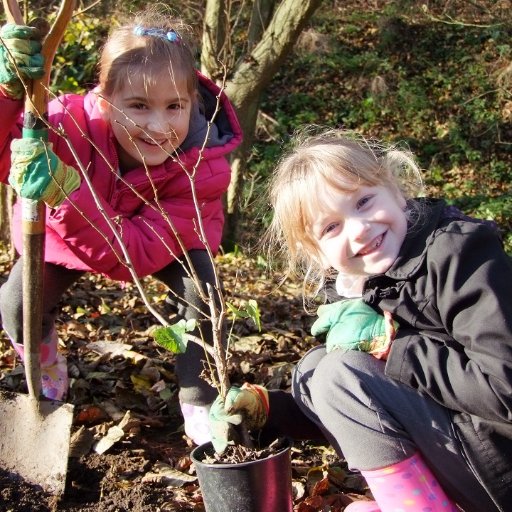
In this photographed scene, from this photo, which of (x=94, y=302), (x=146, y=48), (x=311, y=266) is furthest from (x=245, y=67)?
(x=311, y=266)

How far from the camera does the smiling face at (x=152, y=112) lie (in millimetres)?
2729

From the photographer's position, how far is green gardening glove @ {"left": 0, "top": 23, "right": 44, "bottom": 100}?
7.77ft

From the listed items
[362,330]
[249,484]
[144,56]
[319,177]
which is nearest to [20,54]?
[144,56]

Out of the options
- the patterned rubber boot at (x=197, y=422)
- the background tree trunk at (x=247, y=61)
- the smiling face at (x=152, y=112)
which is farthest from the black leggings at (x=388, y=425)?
the background tree trunk at (x=247, y=61)

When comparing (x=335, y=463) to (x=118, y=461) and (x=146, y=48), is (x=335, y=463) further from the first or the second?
(x=146, y=48)

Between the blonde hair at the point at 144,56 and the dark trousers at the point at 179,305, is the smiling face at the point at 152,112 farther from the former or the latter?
the dark trousers at the point at 179,305

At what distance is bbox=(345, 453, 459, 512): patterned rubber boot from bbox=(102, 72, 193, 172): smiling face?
1355 mm

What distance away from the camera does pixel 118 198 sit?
2.89 metres

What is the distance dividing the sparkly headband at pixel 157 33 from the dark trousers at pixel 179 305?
32.4 inches

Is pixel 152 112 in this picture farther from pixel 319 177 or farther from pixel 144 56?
pixel 319 177

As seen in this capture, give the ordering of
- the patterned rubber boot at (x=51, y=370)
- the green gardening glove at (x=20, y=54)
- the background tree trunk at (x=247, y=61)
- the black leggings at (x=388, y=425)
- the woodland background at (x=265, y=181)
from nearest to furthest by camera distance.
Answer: the black leggings at (x=388, y=425)
the green gardening glove at (x=20, y=54)
the woodland background at (x=265, y=181)
the patterned rubber boot at (x=51, y=370)
the background tree trunk at (x=247, y=61)

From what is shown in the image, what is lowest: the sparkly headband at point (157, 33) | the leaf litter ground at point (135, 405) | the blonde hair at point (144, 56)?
the leaf litter ground at point (135, 405)

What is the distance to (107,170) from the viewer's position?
9.43 ft

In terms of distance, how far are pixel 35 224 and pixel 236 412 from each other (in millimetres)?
990
